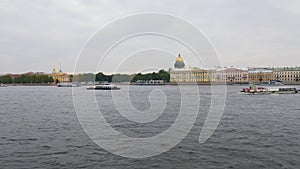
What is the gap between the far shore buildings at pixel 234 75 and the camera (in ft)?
279

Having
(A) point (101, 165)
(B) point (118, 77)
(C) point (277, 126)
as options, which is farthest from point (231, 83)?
(A) point (101, 165)

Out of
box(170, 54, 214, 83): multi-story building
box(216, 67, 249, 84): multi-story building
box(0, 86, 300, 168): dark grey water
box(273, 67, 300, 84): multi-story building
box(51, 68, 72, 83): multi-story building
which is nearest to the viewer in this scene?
box(0, 86, 300, 168): dark grey water

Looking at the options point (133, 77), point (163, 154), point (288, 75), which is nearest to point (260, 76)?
point (288, 75)

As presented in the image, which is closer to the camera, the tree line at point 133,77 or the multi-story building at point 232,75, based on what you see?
the multi-story building at point 232,75

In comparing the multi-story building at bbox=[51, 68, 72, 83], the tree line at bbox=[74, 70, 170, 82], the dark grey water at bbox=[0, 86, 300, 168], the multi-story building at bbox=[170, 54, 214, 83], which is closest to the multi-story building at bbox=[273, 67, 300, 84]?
the multi-story building at bbox=[170, 54, 214, 83]

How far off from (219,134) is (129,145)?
3.12 metres

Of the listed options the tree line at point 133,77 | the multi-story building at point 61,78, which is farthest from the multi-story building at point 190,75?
the multi-story building at point 61,78

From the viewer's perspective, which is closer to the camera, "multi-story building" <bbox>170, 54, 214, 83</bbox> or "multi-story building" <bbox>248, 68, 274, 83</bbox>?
"multi-story building" <bbox>170, 54, 214, 83</bbox>

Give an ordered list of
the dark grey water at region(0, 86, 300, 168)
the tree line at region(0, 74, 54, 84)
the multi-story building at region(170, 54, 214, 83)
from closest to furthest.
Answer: the dark grey water at region(0, 86, 300, 168) → the multi-story building at region(170, 54, 214, 83) → the tree line at region(0, 74, 54, 84)

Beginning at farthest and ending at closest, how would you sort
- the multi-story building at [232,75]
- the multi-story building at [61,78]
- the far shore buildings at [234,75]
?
1. the multi-story building at [61,78]
2. the multi-story building at [232,75]
3. the far shore buildings at [234,75]

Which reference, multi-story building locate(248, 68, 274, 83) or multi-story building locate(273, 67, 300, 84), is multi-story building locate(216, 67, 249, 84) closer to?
multi-story building locate(248, 68, 274, 83)

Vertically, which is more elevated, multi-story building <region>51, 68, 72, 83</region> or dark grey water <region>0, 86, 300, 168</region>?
multi-story building <region>51, 68, 72, 83</region>

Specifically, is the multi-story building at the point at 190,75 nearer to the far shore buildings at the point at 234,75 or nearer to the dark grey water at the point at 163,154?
the far shore buildings at the point at 234,75

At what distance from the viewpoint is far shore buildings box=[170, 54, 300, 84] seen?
279ft
